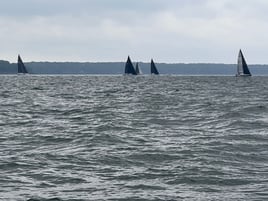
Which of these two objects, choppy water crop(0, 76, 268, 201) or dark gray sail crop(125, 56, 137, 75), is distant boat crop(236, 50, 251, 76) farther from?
choppy water crop(0, 76, 268, 201)

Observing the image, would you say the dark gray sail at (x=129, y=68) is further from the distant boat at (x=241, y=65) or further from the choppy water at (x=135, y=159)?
the choppy water at (x=135, y=159)

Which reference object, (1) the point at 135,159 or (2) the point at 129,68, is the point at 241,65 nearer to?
(2) the point at 129,68

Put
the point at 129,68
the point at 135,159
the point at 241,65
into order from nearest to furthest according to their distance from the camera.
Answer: the point at 135,159, the point at 241,65, the point at 129,68

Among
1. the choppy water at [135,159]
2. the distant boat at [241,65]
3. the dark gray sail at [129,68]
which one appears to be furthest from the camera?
the dark gray sail at [129,68]

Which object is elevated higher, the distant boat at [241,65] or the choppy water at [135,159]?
the distant boat at [241,65]

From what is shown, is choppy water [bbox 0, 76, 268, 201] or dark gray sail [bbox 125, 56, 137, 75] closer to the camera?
choppy water [bbox 0, 76, 268, 201]

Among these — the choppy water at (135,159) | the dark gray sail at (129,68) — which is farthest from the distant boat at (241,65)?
the choppy water at (135,159)

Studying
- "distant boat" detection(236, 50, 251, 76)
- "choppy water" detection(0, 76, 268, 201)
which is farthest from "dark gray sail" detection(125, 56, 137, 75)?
"choppy water" detection(0, 76, 268, 201)

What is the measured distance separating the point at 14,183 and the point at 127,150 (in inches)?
186

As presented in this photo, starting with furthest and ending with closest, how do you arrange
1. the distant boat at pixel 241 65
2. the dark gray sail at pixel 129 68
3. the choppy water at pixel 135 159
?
1. the dark gray sail at pixel 129 68
2. the distant boat at pixel 241 65
3. the choppy water at pixel 135 159

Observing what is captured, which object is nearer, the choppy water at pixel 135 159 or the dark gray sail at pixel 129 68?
the choppy water at pixel 135 159

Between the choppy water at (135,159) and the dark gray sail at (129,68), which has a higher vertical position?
the dark gray sail at (129,68)

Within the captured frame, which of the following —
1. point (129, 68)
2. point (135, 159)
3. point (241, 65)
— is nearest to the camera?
→ point (135, 159)

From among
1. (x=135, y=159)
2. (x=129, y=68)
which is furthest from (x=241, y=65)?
(x=135, y=159)
